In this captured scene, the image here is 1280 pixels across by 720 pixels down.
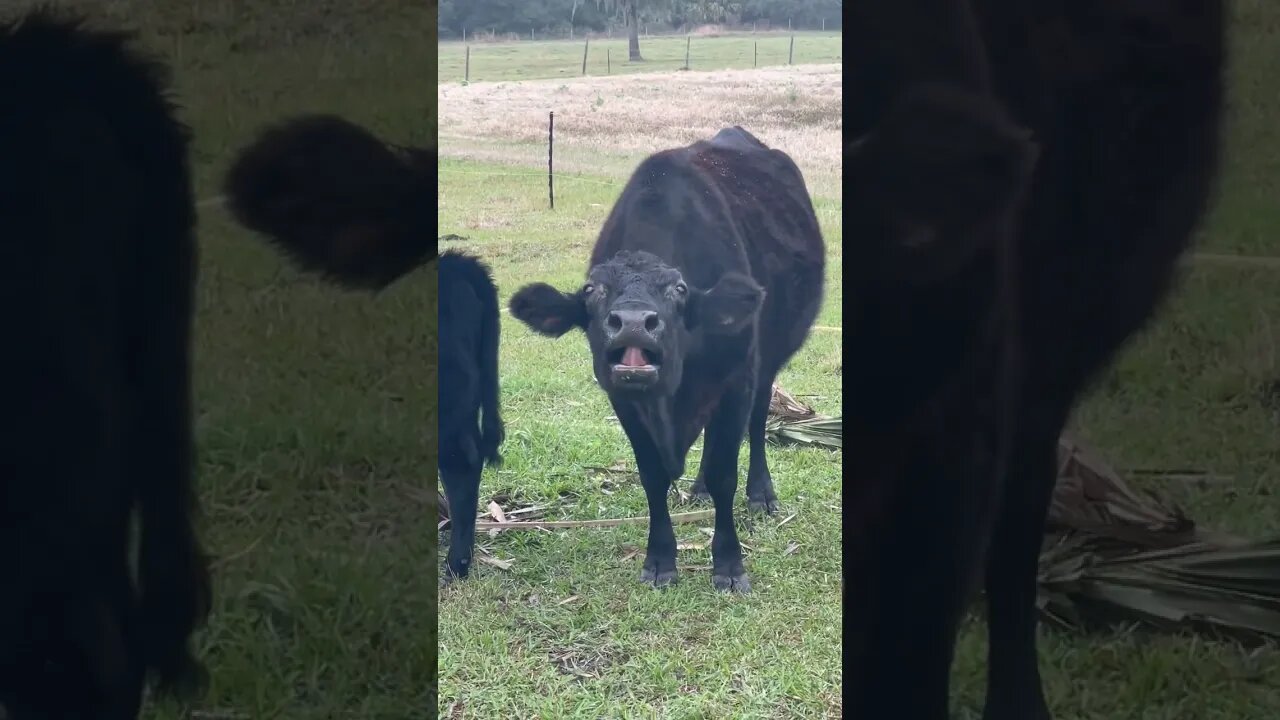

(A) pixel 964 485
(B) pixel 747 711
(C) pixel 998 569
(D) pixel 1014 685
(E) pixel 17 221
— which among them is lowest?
(B) pixel 747 711

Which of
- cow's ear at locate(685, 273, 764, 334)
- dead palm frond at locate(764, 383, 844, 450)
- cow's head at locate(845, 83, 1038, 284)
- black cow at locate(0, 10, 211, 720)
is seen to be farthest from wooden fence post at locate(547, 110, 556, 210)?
cow's head at locate(845, 83, 1038, 284)

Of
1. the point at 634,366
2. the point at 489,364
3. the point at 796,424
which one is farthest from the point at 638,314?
the point at 796,424

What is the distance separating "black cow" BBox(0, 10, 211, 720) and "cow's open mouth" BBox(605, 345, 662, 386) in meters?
1.19

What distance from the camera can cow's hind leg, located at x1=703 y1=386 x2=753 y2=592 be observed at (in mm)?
3352

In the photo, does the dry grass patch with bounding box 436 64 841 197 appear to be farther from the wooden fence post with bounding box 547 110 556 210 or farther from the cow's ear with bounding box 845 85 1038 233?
the cow's ear with bounding box 845 85 1038 233

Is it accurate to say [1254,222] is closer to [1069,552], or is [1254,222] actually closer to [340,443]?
[1069,552]

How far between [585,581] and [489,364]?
0.71 m

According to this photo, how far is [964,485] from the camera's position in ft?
6.78

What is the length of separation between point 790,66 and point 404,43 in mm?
1630

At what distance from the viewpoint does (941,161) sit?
6.63 feet

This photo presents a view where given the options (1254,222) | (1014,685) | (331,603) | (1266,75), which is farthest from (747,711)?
(1266,75)

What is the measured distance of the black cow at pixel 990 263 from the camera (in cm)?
197

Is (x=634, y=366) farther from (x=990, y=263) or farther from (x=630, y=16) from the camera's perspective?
(x=990, y=263)

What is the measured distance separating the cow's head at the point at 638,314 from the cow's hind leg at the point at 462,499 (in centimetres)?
41
